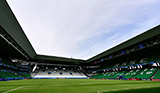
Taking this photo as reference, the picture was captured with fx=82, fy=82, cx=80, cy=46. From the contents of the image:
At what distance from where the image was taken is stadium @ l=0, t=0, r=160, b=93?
31.2ft

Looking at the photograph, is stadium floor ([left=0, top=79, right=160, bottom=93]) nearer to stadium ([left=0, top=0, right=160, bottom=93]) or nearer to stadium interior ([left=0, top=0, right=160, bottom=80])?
stadium ([left=0, top=0, right=160, bottom=93])

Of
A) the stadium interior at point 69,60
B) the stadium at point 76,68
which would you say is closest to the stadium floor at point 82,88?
the stadium at point 76,68

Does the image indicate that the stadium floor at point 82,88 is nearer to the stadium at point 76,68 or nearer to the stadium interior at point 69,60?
the stadium at point 76,68

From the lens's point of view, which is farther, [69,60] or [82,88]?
[69,60]

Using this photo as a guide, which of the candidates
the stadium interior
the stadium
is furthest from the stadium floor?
the stadium interior

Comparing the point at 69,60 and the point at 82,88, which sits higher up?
the point at 69,60

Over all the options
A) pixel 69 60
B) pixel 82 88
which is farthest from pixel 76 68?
pixel 82 88

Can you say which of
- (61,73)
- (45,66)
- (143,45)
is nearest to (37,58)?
(45,66)

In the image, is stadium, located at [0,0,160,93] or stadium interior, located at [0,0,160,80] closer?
stadium, located at [0,0,160,93]

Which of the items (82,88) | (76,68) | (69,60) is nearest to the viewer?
(82,88)

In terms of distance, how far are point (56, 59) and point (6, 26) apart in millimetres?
35147

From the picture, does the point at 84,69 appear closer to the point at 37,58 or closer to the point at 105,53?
the point at 105,53

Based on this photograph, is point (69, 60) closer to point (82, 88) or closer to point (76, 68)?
point (76, 68)

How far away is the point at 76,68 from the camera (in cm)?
6494
